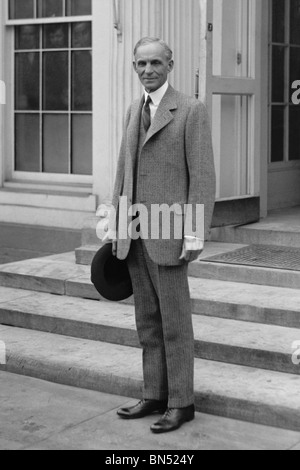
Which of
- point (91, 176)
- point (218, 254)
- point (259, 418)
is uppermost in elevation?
point (91, 176)

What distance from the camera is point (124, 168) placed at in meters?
5.53

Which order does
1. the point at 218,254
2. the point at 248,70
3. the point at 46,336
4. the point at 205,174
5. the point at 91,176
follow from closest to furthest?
the point at 205,174 < the point at 46,336 < the point at 218,254 < the point at 248,70 < the point at 91,176

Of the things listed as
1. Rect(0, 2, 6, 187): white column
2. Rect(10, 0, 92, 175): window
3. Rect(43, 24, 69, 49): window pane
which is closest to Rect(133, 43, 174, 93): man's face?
Rect(10, 0, 92, 175): window

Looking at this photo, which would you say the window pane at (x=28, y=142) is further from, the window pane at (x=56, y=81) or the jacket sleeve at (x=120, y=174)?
the jacket sleeve at (x=120, y=174)

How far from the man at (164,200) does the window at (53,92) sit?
3.86 metres

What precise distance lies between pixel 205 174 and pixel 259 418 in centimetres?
136

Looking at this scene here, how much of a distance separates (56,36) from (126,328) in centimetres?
374

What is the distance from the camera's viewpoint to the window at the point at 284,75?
9109 mm

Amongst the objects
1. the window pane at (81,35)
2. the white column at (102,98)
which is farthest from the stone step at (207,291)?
the window pane at (81,35)

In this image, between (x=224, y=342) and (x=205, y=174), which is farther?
(x=224, y=342)

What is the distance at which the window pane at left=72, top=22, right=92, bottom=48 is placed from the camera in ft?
30.1

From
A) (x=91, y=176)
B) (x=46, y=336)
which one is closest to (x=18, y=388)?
(x=46, y=336)

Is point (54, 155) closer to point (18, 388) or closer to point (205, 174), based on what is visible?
point (18, 388)

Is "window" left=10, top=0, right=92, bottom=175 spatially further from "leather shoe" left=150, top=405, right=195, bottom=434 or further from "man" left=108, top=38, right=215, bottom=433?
"leather shoe" left=150, top=405, right=195, bottom=434
